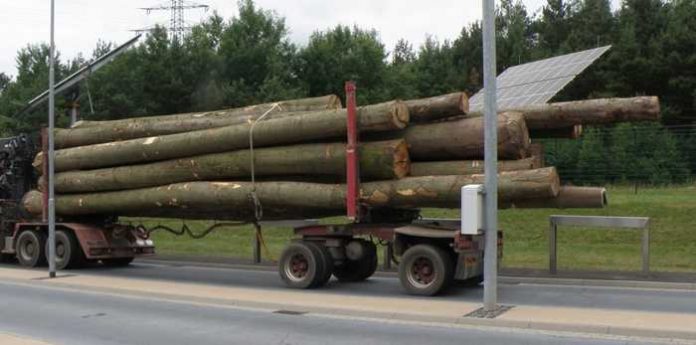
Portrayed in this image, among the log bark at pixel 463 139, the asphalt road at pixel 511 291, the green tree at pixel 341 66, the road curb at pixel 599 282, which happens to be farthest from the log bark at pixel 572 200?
the green tree at pixel 341 66

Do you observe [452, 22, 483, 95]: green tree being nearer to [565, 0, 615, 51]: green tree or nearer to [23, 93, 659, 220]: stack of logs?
[565, 0, 615, 51]: green tree

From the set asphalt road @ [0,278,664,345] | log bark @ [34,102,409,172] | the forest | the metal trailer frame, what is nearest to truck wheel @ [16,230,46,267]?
the metal trailer frame

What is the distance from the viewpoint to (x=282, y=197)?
16438 millimetres

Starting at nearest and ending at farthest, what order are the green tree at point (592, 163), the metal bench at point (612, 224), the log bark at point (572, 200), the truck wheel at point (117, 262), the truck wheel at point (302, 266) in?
1. the log bark at point (572, 200)
2. the truck wheel at point (302, 266)
3. the metal bench at point (612, 224)
4. the truck wheel at point (117, 262)
5. the green tree at point (592, 163)

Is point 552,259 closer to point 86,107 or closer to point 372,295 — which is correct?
point 372,295

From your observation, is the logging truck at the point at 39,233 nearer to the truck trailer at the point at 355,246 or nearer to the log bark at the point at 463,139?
the truck trailer at the point at 355,246

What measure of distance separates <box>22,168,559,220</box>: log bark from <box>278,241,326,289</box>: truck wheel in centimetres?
85

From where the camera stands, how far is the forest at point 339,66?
5159 centimetres

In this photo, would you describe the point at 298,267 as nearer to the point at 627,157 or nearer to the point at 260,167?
the point at 260,167

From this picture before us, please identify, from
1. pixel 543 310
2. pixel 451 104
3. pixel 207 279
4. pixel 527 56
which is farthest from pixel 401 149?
pixel 527 56

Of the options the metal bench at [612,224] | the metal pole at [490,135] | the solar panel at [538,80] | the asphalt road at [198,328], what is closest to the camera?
the asphalt road at [198,328]

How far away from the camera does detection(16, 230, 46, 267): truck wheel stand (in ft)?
69.3

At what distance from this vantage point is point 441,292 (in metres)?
14.6

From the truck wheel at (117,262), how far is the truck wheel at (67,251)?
155 cm
